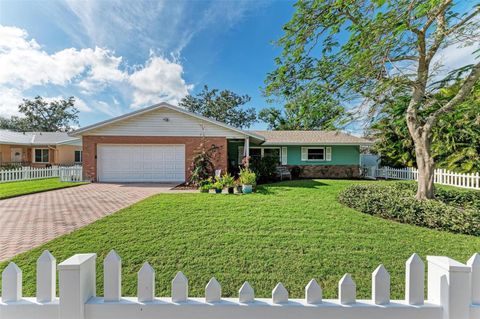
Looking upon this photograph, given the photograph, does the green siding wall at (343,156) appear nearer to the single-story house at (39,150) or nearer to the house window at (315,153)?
the house window at (315,153)

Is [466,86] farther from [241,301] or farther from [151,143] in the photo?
[151,143]

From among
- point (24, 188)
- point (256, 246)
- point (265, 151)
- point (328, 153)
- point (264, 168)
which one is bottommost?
point (256, 246)

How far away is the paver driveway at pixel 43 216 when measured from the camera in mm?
4591

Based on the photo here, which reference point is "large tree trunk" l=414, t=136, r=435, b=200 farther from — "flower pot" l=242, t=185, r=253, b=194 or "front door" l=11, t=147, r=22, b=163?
"front door" l=11, t=147, r=22, b=163

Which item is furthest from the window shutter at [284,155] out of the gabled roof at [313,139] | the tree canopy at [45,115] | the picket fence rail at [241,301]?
the tree canopy at [45,115]

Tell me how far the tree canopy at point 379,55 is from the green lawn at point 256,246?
133 inches

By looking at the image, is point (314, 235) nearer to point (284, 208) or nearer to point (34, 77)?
point (284, 208)

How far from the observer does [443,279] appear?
1469 millimetres

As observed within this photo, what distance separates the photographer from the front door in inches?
898

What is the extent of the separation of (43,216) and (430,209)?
10.2 meters

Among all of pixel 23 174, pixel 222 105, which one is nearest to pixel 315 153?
pixel 23 174

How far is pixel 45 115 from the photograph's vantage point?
4659 centimetres

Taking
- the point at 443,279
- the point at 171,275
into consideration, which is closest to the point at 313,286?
the point at 443,279

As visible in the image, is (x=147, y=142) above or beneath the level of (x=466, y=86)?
beneath
